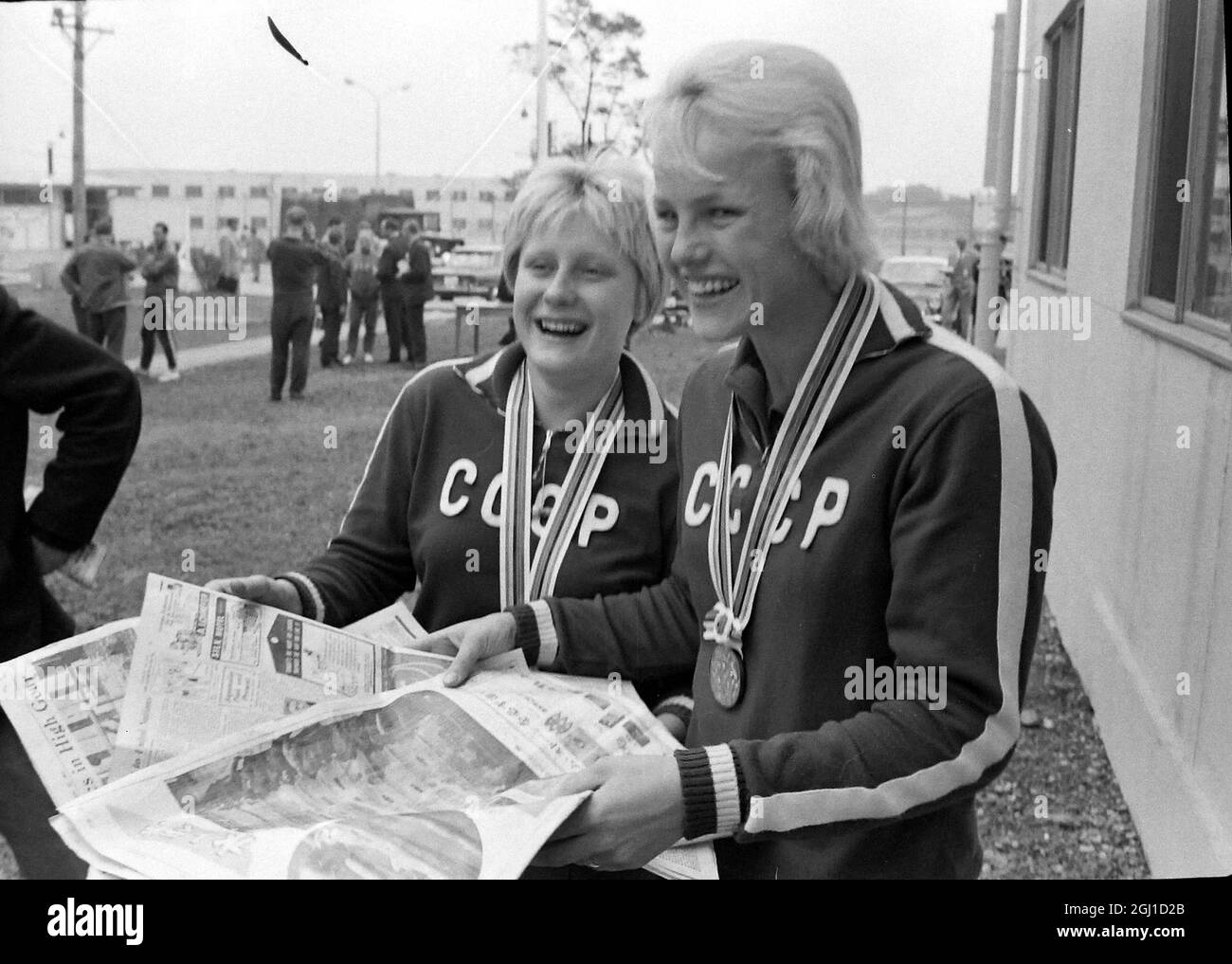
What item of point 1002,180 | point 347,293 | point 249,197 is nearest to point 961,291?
point 1002,180

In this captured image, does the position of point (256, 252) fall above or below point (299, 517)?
above

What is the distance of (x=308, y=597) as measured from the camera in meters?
1.83

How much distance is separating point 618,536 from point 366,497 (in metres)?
0.40

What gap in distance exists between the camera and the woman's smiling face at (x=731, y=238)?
4.43 ft

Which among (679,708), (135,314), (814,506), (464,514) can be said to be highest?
(135,314)

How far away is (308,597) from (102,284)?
1619 millimetres

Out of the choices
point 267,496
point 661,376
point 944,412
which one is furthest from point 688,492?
point 267,496

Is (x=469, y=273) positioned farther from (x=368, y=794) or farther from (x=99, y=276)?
(x=368, y=794)

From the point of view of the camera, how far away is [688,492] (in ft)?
5.20

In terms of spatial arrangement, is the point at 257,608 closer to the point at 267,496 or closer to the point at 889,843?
the point at 889,843

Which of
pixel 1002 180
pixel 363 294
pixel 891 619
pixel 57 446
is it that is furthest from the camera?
pixel 363 294

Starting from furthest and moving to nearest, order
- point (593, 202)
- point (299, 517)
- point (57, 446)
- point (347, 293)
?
point (299, 517) → point (347, 293) → point (57, 446) → point (593, 202)

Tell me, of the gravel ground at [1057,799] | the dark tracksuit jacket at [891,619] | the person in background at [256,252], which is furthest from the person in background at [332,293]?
the gravel ground at [1057,799]

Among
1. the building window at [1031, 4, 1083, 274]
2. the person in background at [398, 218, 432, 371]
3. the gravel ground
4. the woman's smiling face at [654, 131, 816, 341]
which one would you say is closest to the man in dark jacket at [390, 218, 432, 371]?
the person in background at [398, 218, 432, 371]
